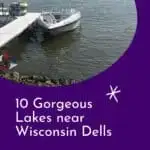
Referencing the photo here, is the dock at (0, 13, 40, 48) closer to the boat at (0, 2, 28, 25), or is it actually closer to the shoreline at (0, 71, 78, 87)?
the boat at (0, 2, 28, 25)

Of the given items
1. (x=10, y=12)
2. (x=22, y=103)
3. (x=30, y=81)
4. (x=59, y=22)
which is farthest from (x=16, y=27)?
(x=22, y=103)

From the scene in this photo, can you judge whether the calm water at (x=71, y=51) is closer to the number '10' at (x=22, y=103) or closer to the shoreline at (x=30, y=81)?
the shoreline at (x=30, y=81)

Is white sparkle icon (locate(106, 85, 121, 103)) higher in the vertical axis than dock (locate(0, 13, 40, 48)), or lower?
higher

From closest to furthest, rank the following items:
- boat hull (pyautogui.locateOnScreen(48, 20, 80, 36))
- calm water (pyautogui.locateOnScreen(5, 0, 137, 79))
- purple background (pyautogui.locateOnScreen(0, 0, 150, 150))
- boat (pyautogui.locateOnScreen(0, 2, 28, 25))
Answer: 1. purple background (pyautogui.locateOnScreen(0, 0, 150, 150))
2. calm water (pyautogui.locateOnScreen(5, 0, 137, 79))
3. boat (pyautogui.locateOnScreen(0, 2, 28, 25))
4. boat hull (pyautogui.locateOnScreen(48, 20, 80, 36))

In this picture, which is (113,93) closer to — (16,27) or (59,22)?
(16,27)

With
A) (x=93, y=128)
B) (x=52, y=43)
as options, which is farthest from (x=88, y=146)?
(x=52, y=43)

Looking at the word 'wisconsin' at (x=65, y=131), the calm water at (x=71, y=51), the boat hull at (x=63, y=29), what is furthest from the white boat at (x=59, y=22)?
the word 'wisconsin' at (x=65, y=131)

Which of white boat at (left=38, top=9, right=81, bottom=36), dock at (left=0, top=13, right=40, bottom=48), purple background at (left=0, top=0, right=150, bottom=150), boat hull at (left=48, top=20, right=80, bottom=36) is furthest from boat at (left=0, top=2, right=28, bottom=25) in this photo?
purple background at (left=0, top=0, right=150, bottom=150)
